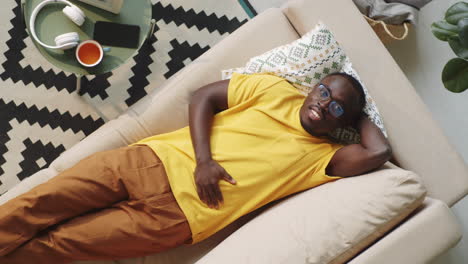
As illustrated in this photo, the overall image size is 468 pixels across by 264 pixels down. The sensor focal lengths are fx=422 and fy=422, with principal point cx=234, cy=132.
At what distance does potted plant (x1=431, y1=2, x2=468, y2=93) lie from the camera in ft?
4.68

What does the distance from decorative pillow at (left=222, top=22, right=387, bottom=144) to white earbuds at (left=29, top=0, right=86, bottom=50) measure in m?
0.58

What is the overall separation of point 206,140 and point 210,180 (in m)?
0.14

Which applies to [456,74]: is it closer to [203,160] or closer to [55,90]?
[203,160]

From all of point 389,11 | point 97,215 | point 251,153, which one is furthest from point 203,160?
point 389,11

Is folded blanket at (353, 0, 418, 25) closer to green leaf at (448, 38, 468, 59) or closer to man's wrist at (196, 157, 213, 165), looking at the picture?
green leaf at (448, 38, 468, 59)

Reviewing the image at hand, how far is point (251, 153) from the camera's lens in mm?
1489

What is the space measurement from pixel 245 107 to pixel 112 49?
572 millimetres

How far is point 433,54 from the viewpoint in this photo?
84.9 inches

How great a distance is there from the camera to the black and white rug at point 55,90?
1921 mm

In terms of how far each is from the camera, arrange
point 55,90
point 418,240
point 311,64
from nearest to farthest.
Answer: point 418,240 < point 311,64 < point 55,90

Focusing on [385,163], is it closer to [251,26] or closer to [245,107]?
[245,107]

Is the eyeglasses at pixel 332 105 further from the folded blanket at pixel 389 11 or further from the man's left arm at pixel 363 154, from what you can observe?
the folded blanket at pixel 389 11

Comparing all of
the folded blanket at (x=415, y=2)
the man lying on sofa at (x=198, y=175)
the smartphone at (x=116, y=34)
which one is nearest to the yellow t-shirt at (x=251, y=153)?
the man lying on sofa at (x=198, y=175)


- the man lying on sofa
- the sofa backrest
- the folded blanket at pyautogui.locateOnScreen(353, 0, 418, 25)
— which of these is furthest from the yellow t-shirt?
the folded blanket at pyautogui.locateOnScreen(353, 0, 418, 25)
